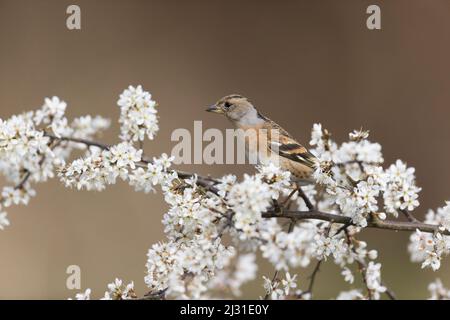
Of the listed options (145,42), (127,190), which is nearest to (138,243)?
(127,190)

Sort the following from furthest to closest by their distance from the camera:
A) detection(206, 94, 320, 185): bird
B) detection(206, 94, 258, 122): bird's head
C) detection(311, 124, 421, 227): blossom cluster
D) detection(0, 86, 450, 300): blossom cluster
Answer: detection(206, 94, 258, 122): bird's head → detection(206, 94, 320, 185): bird → detection(311, 124, 421, 227): blossom cluster → detection(0, 86, 450, 300): blossom cluster

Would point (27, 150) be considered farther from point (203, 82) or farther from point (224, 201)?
point (203, 82)

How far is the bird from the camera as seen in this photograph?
2700mm

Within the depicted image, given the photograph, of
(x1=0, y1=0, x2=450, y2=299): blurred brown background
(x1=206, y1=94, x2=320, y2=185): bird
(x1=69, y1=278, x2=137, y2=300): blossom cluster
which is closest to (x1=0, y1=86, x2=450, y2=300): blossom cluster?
(x1=69, y1=278, x2=137, y2=300): blossom cluster

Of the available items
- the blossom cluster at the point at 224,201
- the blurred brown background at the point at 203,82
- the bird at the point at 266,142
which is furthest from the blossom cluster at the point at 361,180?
the blurred brown background at the point at 203,82

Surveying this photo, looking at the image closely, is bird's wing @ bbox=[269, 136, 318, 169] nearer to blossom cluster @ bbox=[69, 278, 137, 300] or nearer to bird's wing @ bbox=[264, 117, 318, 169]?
bird's wing @ bbox=[264, 117, 318, 169]

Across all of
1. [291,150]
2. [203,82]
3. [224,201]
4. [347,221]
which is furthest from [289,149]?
[203,82]

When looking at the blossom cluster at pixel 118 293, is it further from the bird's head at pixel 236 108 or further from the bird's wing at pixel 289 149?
the bird's head at pixel 236 108

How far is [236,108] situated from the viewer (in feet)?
9.98

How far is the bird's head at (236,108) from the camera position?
302 cm

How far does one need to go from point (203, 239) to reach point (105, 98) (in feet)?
13.3

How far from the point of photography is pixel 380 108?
5.78 m

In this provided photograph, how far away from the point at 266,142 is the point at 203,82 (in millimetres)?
2995

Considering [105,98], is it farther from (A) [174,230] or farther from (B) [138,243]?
(A) [174,230]
